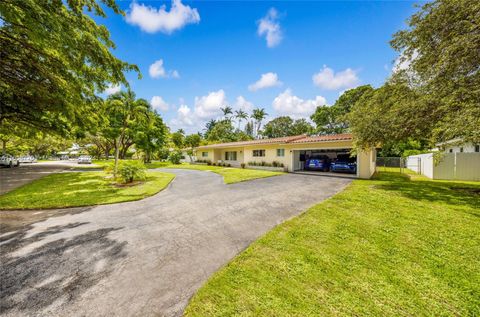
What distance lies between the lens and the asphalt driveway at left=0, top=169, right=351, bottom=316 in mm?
2480

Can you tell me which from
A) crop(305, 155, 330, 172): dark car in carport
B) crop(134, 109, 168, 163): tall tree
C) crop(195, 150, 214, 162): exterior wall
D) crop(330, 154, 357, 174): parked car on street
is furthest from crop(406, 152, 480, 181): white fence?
crop(134, 109, 168, 163): tall tree

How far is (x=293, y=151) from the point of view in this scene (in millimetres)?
17688

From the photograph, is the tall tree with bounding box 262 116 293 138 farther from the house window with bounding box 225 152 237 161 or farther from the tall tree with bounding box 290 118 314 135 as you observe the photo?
the house window with bounding box 225 152 237 161

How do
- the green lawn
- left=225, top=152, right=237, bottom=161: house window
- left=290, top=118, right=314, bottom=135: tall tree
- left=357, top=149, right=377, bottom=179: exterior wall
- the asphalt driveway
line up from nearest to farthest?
the green lawn < the asphalt driveway < left=357, top=149, right=377, bottom=179: exterior wall < left=225, top=152, right=237, bottom=161: house window < left=290, top=118, right=314, bottom=135: tall tree

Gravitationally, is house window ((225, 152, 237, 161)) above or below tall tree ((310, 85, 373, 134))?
below

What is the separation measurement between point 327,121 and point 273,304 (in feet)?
125

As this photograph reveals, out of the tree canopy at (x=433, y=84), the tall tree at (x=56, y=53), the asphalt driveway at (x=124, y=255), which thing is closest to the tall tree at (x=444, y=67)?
the tree canopy at (x=433, y=84)

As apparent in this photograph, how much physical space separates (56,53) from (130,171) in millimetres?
6789

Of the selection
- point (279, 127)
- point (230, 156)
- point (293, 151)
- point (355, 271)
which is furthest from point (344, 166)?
point (279, 127)

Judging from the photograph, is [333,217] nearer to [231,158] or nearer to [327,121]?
[231,158]

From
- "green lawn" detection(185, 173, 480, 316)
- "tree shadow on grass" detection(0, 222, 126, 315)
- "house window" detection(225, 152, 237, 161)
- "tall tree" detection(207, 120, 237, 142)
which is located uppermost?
"tall tree" detection(207, 120, 237, 142)

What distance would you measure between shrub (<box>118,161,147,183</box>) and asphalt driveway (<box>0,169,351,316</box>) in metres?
5.10

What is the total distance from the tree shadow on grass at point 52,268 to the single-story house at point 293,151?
1428 centimetres

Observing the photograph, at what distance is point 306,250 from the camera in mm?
3682
